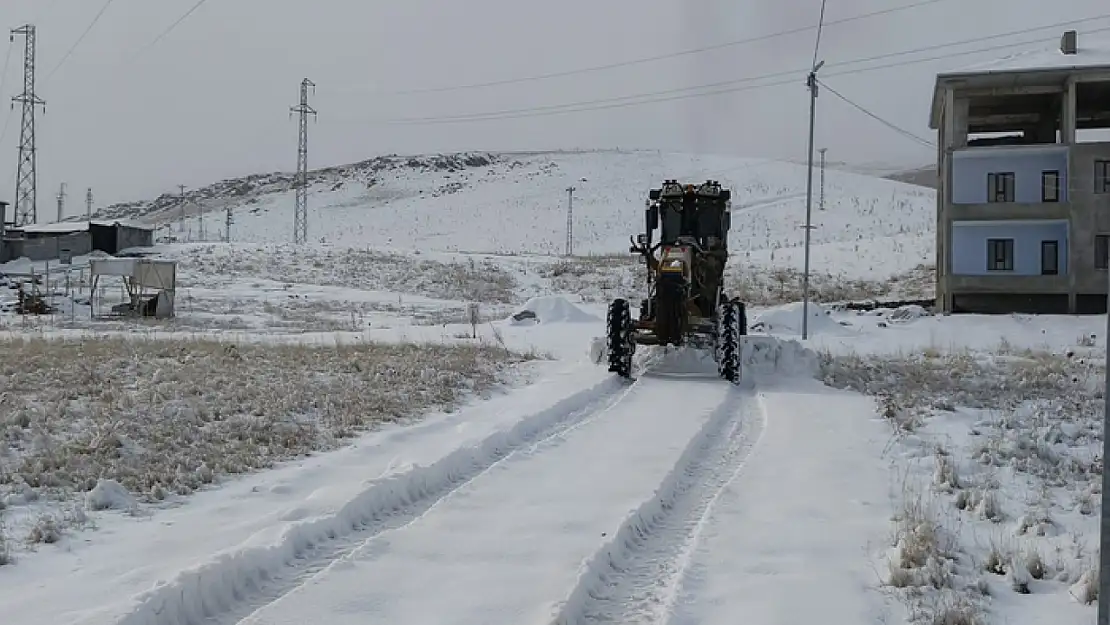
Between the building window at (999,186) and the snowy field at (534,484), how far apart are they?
16590mm

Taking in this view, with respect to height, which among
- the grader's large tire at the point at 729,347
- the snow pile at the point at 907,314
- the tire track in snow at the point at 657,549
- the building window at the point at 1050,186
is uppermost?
the building window at the point at 1050,186

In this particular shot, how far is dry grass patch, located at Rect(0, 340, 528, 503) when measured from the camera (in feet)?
28.3

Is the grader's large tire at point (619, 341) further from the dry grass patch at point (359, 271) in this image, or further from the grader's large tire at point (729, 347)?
the dry grass patch at point (359, 271)

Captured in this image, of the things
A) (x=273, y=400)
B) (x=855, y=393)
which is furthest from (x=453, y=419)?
(x=855, y=393)

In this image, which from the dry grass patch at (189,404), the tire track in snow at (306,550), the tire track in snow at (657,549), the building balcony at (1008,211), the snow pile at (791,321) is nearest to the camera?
the tire track in snow at (306,550)

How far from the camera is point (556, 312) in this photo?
101 feet

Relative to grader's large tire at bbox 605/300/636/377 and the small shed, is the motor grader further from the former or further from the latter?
the small shed

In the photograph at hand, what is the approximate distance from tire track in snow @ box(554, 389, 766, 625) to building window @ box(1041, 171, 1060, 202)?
31.0m

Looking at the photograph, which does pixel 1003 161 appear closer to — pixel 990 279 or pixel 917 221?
pixel 990 279

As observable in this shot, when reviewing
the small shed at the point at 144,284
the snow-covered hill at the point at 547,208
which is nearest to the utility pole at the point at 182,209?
the snow-covered hill at the point at 547,208

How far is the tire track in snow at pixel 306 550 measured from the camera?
18.0 ft

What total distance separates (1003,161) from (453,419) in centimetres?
3211

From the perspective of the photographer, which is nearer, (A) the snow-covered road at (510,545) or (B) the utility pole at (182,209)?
(A) the snow-covered road at (510,545)

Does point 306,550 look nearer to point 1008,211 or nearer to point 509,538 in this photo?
point 509,538
